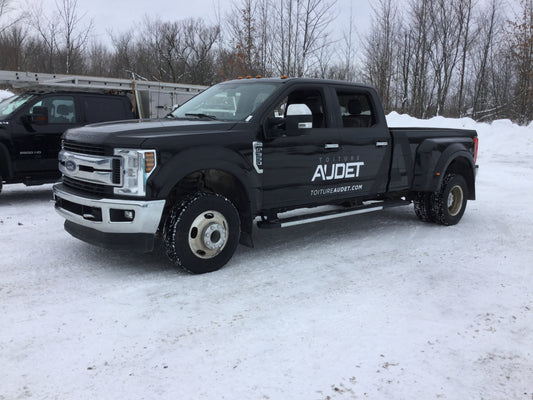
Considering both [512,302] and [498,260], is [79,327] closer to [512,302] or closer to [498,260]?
[512,302]

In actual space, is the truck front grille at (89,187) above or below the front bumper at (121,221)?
above

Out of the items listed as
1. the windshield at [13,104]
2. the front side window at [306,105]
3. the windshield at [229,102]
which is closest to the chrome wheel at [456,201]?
the front side window at [306,105]

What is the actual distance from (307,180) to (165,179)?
1.74 meters

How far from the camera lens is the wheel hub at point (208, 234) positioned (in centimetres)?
450

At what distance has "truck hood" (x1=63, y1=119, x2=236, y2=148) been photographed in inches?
163

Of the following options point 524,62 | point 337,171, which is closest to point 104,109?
point 337,171

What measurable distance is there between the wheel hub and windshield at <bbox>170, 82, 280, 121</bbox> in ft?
3.67

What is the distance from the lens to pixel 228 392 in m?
2.68

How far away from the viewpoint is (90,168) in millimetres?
4379

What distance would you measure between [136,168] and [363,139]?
295cm

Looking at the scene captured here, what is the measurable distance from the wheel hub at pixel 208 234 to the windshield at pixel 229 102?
3.67ft

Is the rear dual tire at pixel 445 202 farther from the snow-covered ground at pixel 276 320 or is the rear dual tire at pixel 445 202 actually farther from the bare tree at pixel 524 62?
the bare tree at pixel 524 62

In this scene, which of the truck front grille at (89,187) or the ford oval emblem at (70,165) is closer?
the truck front grille at (89,187)

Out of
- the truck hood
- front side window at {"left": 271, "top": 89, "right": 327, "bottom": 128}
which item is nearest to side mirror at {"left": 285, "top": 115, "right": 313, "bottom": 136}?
front side window at {"left": 271, "top": 89, "right": 327, "bottom": 128}
